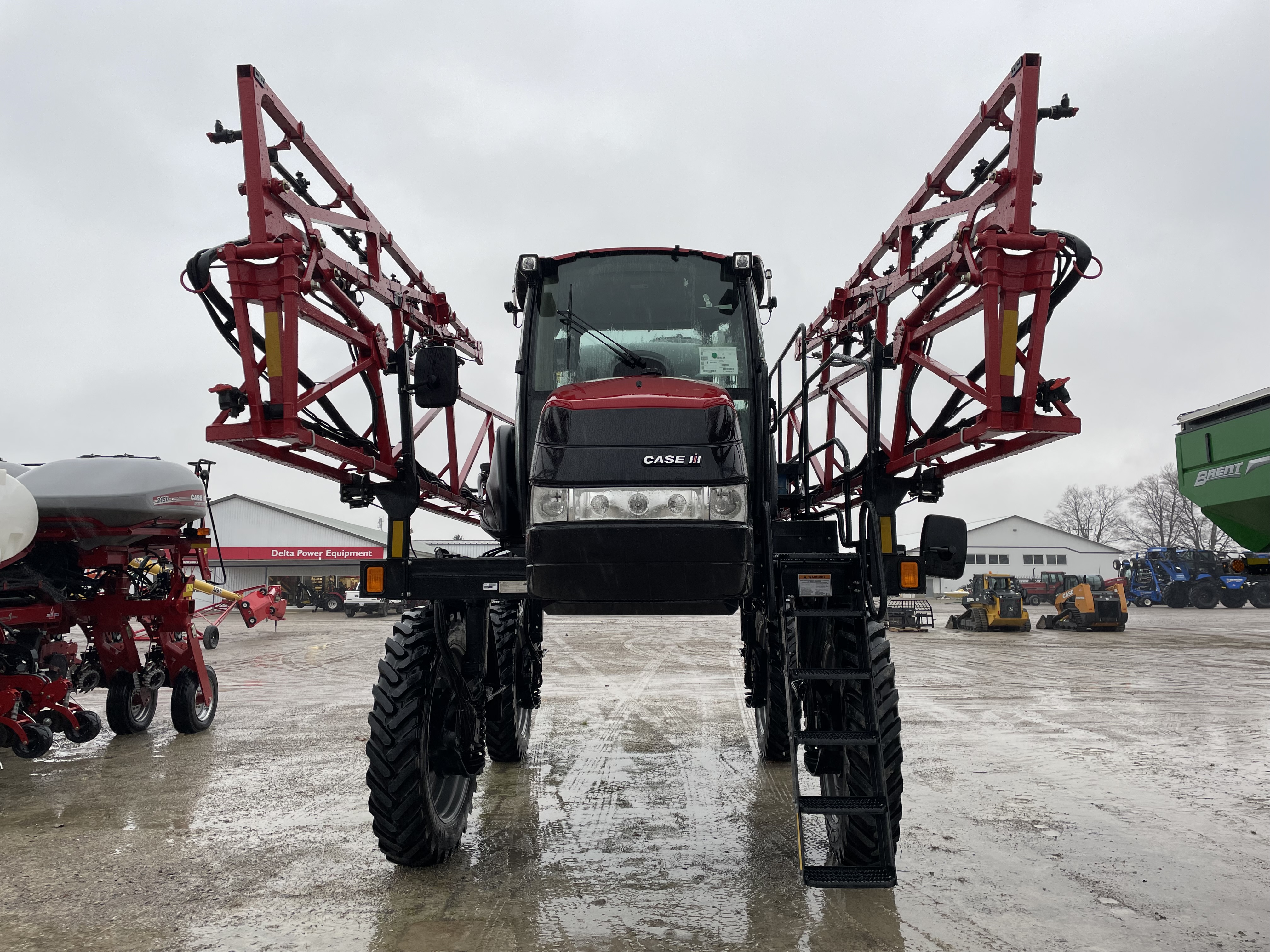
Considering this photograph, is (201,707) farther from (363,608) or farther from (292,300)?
(363,608)

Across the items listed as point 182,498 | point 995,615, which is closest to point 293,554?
point 995,615

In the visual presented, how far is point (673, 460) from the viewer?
3682mm

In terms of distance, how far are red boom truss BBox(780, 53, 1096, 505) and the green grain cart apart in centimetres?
135

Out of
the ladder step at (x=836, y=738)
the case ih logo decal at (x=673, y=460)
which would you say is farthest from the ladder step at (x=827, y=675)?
the case ih logo decal at (x=673, y=460)

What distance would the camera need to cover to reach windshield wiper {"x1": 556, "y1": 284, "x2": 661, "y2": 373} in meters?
4.48

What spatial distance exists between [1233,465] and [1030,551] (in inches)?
2358

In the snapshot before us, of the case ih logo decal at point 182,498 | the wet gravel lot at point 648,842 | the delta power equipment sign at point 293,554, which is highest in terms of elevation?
the delta power equipment sign at point 293,554

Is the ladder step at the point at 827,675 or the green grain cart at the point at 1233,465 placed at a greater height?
the green grain cart at the point at 1233,465

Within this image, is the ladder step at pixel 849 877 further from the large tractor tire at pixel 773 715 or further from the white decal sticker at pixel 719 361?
the white decal sticker at pixel 719 361

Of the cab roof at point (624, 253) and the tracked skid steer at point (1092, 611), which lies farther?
the tracked skid steer at point (1092, 611)

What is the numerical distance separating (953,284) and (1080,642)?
1680 cm

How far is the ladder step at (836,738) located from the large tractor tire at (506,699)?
285 centimetres

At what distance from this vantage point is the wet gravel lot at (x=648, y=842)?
12.1 ft

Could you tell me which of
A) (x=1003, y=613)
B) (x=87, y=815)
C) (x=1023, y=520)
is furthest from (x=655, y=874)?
(x=1023, y=520)
